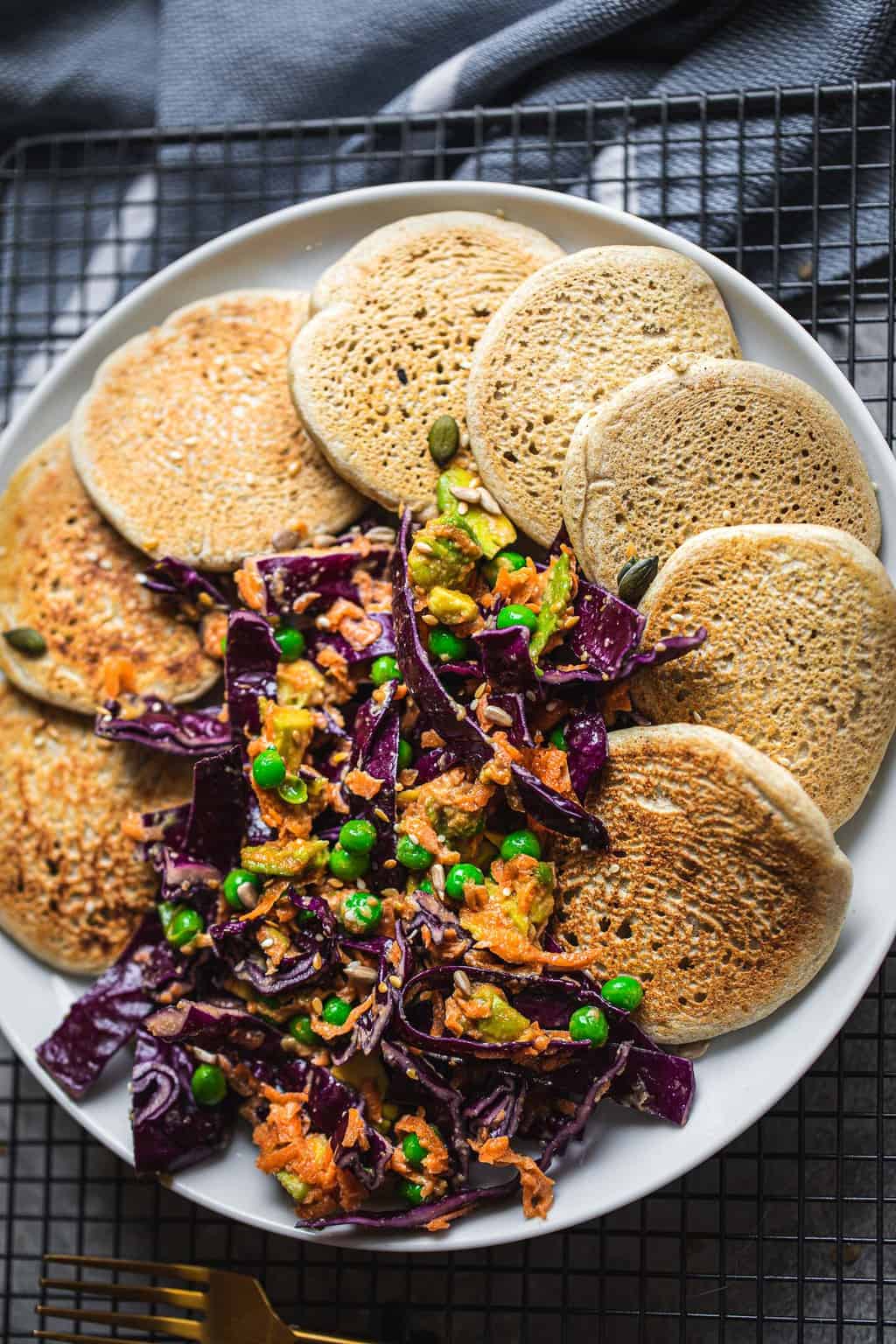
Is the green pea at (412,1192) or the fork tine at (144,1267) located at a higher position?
the green pea at (412,1192)

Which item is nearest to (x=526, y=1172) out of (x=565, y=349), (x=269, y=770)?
(x=269, y=770)

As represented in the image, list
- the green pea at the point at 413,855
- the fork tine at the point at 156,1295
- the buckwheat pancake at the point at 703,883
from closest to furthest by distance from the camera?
1. the buckwheat pancake at the point at 703,883
2. the green pea at the point at 413,855
3. the fork tine at the point at 156,1295

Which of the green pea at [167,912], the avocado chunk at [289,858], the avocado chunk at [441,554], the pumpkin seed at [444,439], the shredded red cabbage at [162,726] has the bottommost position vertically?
the green pea at [167,912]

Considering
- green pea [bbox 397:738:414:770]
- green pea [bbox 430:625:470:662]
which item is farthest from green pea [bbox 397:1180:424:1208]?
green pea [bbox 430:625:470:662]

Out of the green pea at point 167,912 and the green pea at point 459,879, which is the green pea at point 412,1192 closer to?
the green pea at point 459,879

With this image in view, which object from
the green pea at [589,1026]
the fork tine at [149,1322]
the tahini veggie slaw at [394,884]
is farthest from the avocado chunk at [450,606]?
the fork tine at [149,1322]

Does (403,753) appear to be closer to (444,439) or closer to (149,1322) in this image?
(444,439)

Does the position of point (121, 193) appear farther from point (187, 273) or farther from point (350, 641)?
point (350, 641)
